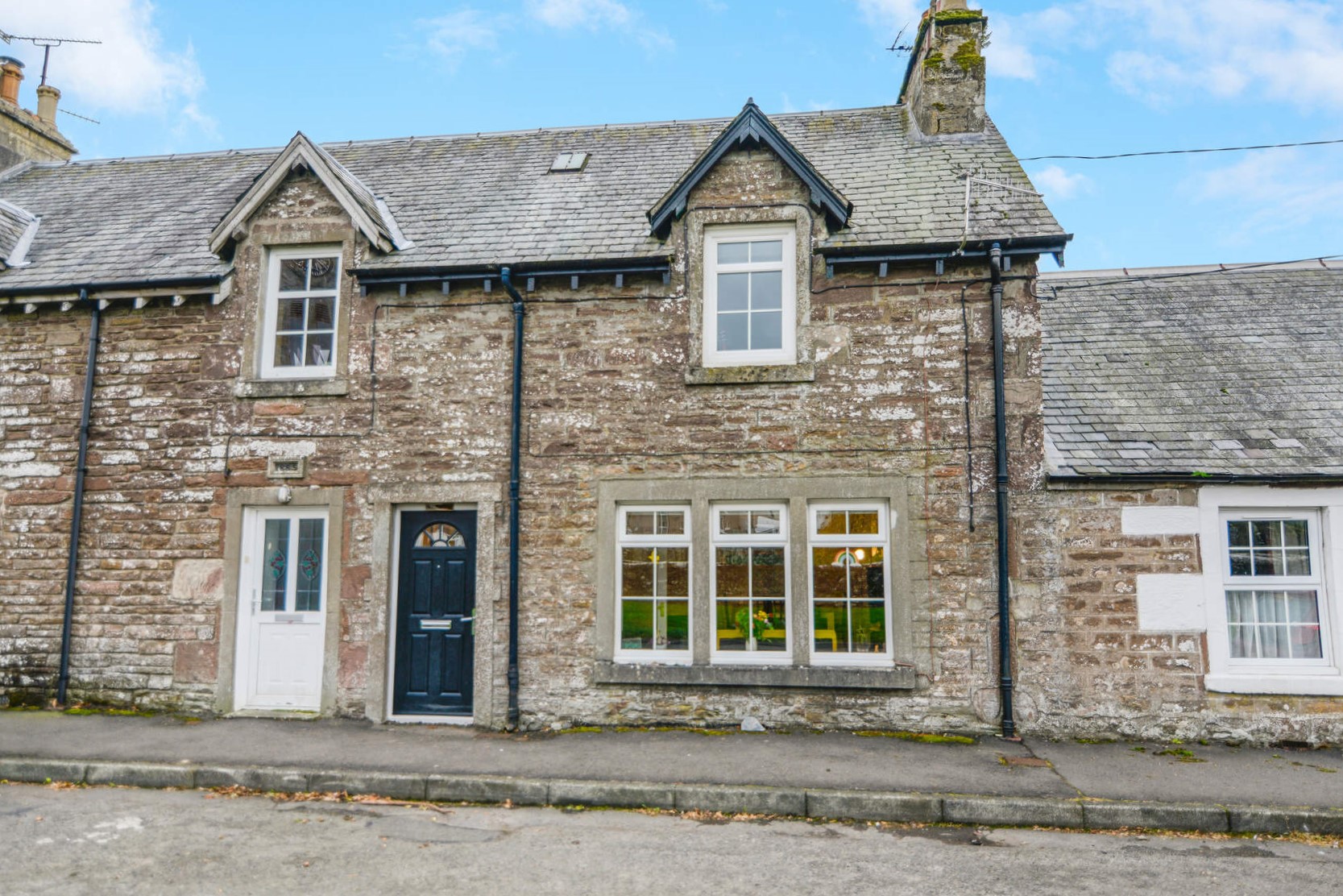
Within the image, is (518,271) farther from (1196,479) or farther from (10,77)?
(10,77)

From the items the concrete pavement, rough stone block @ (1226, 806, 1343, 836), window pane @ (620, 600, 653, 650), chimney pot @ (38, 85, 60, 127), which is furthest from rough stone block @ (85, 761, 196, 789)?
chimney pot @ (38, 85, 60, 127)

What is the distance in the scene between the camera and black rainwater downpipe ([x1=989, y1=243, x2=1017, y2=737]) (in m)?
8.79

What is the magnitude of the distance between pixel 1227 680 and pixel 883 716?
3.38m

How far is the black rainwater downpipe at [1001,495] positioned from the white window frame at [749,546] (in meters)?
2.08

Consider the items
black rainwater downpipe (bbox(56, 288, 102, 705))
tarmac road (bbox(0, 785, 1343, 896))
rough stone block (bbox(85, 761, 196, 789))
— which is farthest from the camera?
black rainwater downpipe (bbox(56, 288, 102, 705))

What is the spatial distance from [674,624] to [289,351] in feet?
17.9

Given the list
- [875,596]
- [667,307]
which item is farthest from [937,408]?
[667,307]

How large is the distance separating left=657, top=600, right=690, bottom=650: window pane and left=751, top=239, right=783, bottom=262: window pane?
152 inches

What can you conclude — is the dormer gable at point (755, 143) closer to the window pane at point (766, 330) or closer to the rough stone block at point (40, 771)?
the window pane at point (766, 330)

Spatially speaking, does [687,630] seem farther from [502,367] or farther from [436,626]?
[502,367]

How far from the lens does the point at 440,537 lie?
9.91 meters

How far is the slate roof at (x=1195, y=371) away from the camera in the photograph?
9.31 meters

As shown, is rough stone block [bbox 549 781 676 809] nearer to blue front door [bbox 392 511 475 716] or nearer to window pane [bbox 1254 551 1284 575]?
blue front door [bbox 392 511 475 716]

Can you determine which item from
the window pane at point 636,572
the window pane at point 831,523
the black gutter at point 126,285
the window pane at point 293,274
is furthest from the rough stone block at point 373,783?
the black gutter at point 126,285
